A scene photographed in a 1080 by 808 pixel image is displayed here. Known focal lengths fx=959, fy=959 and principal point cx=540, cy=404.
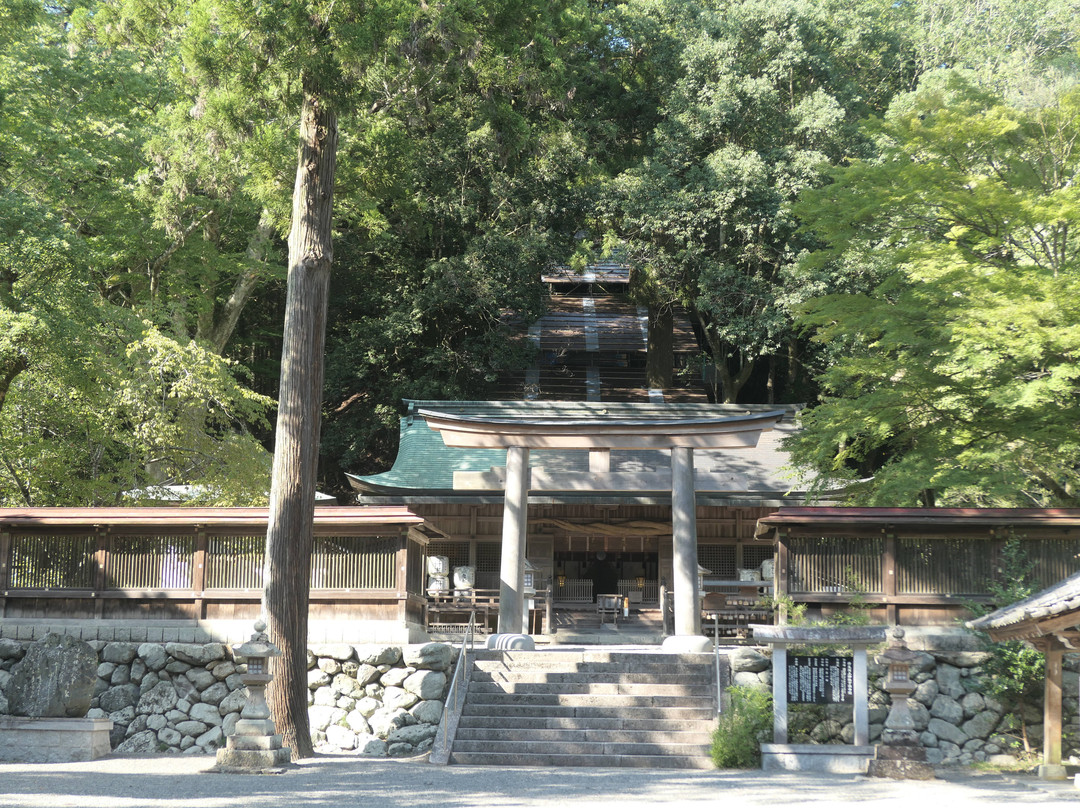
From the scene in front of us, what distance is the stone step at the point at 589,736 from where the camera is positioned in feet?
36.7

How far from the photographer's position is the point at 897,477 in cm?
1329

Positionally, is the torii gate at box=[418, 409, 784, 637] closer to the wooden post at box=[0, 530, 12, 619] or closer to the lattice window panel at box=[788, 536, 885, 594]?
the lattice window panel at box=[788, 536, 885, 594]

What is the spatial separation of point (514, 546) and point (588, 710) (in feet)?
9.41

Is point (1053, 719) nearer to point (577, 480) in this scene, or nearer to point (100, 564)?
point (577, 480)

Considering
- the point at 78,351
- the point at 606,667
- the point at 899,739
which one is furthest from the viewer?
the point at 78,351

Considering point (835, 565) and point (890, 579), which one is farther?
point (835, 565)

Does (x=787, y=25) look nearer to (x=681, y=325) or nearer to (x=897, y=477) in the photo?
(x=681, y=325)

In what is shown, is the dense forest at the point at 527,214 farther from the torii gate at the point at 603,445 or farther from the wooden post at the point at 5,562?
the wooden post at the point at 5,562

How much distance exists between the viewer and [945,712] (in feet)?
39.4

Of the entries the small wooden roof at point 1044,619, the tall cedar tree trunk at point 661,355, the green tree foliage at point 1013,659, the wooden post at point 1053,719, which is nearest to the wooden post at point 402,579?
the small wooden roof at point 1044,619

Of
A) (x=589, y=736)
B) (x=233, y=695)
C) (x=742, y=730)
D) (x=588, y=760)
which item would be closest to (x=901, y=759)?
(x=742, y=730)

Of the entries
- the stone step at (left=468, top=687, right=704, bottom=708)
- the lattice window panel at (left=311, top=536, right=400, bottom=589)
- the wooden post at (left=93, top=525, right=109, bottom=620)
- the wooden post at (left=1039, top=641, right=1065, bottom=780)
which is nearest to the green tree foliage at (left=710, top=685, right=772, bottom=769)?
the stone step at (left=468, top=687, right=704, bottom=708)

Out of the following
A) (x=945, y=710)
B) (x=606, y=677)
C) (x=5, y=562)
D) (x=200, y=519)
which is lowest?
(x=945, y=710)

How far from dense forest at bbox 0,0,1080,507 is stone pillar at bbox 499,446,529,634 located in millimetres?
4338
